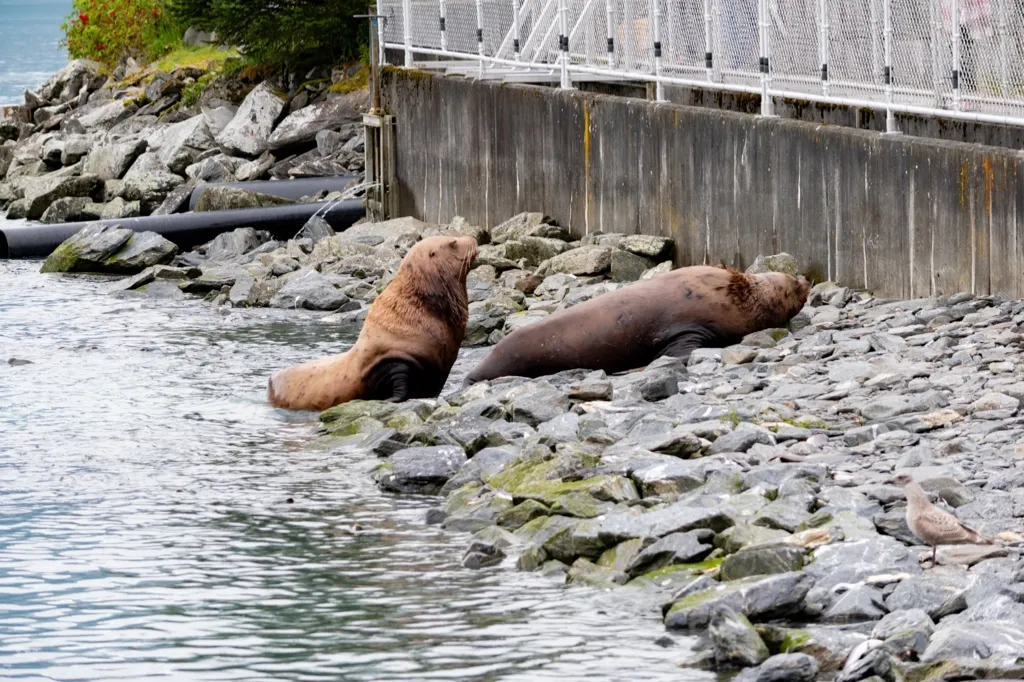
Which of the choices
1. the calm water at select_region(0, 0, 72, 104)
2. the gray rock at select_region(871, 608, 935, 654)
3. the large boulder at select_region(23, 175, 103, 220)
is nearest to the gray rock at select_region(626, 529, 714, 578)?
the gray rock at select_region(871, 608, 935, 654)

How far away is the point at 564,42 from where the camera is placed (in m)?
19.4

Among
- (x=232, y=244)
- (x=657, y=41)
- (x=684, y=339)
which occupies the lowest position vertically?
(x=232, y=244)

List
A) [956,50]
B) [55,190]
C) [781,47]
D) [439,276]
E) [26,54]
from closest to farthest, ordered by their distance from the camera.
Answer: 1. [956,50]
2. [439,276]
3. [781,47]
4. [55,190]
5. [26,54]

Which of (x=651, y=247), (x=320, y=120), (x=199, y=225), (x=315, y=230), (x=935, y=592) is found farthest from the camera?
(x=320, y=120)

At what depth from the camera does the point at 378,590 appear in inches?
330

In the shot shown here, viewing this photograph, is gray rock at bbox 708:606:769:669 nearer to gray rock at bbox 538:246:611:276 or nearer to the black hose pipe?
gray rock at bbox 538:246:611:276

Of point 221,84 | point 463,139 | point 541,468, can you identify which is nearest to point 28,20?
point 221,84

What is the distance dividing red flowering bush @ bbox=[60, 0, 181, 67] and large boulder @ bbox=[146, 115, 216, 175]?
11.8 metres

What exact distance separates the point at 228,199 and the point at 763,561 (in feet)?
58.0

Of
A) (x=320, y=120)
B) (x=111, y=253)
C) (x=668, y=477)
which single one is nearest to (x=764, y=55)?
(x=668, y=477)

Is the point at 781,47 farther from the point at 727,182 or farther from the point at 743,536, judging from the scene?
the point at 743,536

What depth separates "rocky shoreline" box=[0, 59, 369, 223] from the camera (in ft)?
90.5

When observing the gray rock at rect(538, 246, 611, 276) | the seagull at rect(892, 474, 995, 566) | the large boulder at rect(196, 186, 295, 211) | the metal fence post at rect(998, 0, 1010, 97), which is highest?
the metal fence post at rect(998, 0, 1010, 97)

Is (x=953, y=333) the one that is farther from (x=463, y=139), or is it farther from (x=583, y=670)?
(x=463, y=139)
